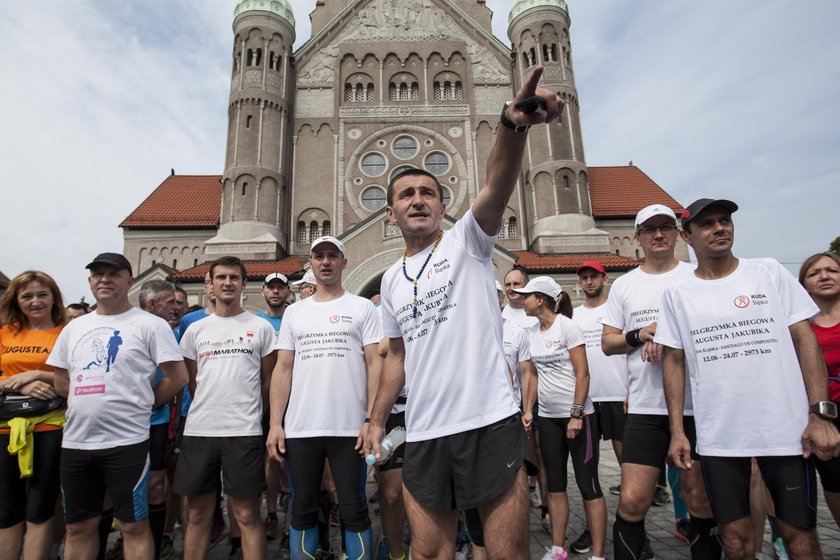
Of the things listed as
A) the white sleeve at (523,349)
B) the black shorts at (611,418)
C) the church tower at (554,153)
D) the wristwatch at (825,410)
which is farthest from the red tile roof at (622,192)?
the wristwatch at (825,410)

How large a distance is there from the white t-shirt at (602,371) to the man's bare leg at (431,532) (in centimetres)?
313

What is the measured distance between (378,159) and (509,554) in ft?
76.6

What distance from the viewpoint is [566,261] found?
66.8ft

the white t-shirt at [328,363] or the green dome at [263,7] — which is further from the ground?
the green dome at [263,7]

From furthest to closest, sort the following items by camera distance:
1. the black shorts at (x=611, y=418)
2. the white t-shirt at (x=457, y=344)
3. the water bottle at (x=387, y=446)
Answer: the black shorts at (x=611, y=418), the water bottle at (x=387, y=446), the white t-shirt at (x=457, y=344)

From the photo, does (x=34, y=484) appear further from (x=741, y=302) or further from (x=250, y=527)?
(x=741, y=302)

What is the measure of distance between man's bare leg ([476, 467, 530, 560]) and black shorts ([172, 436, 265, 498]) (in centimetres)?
218

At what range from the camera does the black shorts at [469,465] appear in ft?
6.89

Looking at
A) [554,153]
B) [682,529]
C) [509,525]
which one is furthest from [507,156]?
[554,153]

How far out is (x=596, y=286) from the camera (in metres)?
5.26

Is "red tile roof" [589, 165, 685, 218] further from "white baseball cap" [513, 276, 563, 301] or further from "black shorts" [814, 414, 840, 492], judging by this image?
"black shorts" [814, 414, 840, 492]

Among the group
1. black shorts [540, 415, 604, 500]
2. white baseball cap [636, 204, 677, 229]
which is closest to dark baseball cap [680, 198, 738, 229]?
white baseball cap [636, 204, 677, 229]

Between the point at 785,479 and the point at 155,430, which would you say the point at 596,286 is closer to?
the point at 785,479

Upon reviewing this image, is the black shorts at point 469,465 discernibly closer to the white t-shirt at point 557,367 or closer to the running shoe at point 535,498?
the white t-shirt at point 557,367
